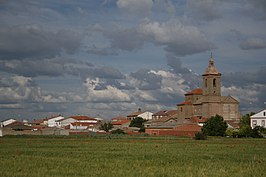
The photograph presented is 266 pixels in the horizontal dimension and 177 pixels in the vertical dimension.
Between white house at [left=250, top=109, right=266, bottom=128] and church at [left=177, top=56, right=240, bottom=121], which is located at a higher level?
church at [left=177, top=56, right=240, bottom=121]

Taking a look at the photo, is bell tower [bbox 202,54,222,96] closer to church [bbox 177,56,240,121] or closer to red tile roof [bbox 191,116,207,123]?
church [bbox 177,56,240,121]

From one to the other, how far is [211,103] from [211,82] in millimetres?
10133

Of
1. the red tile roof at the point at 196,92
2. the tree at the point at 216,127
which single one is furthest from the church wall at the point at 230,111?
the tree at the point at 216,127

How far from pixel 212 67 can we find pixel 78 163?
500 feet

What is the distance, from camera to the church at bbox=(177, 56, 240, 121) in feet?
551

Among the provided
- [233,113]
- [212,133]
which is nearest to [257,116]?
[212,133]

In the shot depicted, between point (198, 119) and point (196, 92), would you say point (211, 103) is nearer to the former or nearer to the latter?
point (198, 119)

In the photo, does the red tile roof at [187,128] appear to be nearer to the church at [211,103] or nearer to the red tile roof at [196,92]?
the church at [211,103]

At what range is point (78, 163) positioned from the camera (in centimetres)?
2972

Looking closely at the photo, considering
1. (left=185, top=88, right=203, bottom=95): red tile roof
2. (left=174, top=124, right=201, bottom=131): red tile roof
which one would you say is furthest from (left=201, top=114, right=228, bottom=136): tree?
(left=185, top=88, right=203, bottom=95): red tile roof

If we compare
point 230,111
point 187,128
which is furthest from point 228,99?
point 187,128

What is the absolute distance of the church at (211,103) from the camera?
551 ft

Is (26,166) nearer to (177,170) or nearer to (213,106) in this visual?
(177,170)

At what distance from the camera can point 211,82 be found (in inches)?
6855
